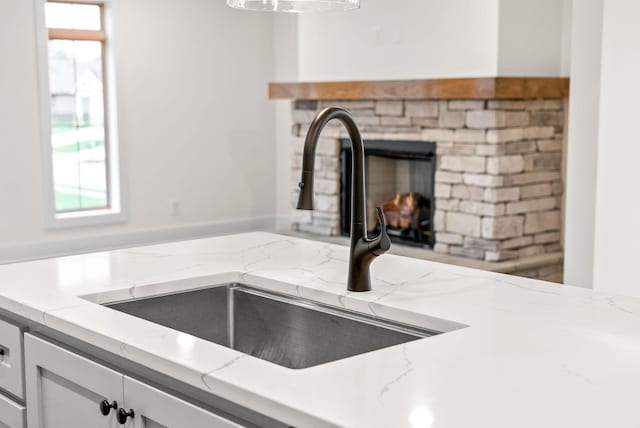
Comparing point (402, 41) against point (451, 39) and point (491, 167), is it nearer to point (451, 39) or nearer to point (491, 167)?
point (451, 39)

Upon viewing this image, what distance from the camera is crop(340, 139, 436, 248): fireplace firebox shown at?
20.9ft

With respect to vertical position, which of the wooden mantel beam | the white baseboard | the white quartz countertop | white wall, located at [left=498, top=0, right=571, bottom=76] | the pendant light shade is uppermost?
white wall, located at [left=498, top=0, right=571, bottom=76]

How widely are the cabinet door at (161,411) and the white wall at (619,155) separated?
11.1 ft

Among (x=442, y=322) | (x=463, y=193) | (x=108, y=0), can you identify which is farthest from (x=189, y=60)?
(x=442, y=322)

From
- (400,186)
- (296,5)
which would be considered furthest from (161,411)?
(400,186)

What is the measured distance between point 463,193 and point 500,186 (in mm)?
302

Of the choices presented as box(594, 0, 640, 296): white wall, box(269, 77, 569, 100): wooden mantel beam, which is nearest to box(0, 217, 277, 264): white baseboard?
box(269, 77, 569, 100): wooden mantel beam

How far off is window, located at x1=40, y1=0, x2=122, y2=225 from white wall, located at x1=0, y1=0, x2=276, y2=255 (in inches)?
5.1

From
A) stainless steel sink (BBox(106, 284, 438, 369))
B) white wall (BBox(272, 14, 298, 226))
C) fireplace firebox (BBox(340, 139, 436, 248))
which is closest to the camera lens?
stainless steel sink (BBox(106, 284, 438, 369))

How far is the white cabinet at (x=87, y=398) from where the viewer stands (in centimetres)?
147

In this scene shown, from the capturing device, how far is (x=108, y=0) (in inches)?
275

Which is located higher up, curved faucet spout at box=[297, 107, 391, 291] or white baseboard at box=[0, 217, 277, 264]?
curved faucet spout at box=[297, 107, 391, 291]

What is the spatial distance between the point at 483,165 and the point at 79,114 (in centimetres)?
343

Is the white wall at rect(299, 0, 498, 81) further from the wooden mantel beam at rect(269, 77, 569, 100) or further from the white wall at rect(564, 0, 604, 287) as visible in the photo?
the white wall at rect(564, 0, 604, 287)
